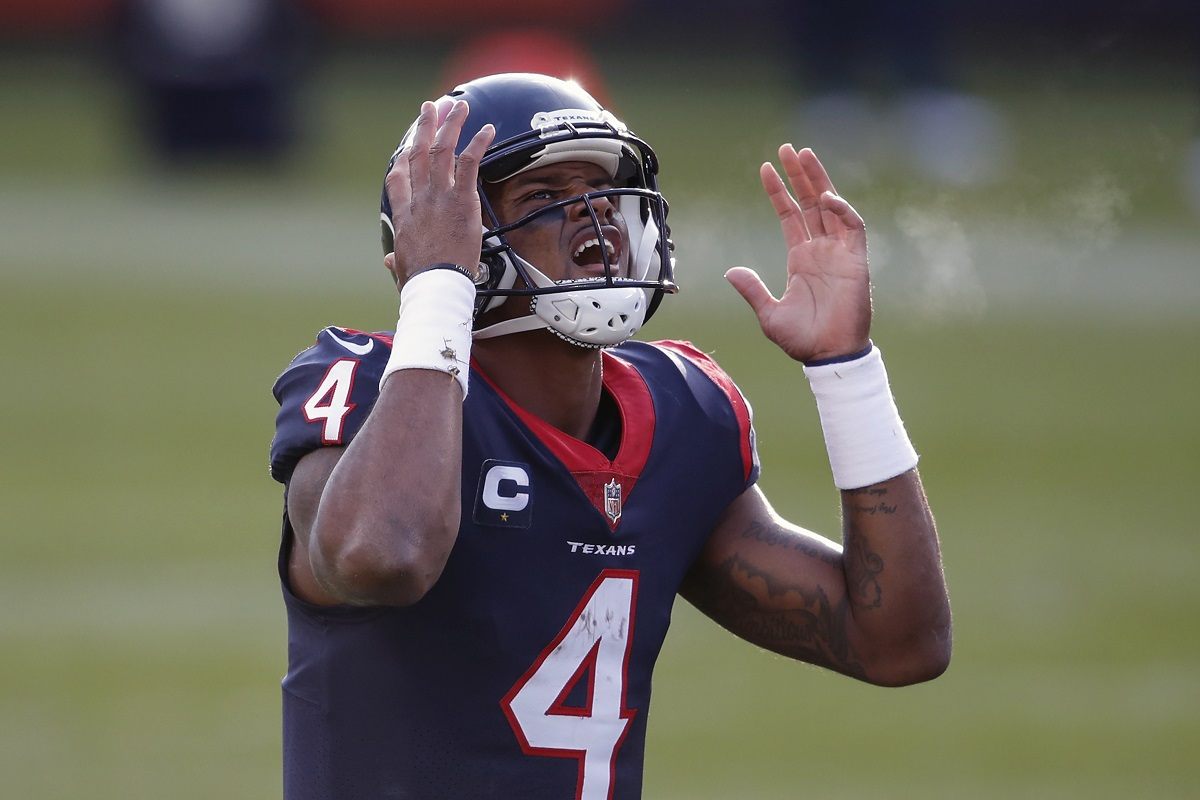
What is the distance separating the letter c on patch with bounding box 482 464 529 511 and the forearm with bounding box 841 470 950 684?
1.86 feet

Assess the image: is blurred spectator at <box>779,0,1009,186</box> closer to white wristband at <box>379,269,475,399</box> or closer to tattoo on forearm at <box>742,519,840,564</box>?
tattoo on forearm at <box>742,519,840,564</box>

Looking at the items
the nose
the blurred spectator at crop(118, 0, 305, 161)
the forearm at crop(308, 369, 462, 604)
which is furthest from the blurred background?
the forearm at crop(308, 369, 462, 604)

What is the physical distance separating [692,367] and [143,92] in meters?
14.1

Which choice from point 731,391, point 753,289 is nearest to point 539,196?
point 753,289

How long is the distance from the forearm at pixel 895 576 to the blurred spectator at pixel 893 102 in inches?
443

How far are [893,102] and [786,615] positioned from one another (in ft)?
43.8

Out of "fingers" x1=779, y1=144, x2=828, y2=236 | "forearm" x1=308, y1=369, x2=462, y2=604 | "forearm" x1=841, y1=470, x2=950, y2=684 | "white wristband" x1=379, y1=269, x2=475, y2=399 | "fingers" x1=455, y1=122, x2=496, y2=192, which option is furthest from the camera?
"fingers" x1=779, y1=144, x2=828, y2=236

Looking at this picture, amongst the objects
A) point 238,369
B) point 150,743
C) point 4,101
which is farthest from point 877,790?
point 4,101

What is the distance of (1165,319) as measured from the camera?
11.1m

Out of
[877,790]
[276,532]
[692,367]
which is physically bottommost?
[877,790]

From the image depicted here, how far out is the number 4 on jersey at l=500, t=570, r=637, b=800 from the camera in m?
2.48

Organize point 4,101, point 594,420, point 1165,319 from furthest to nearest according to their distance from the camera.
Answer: point 4,101, point 1165,319, point 594,420

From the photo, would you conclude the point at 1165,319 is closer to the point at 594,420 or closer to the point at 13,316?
the point at 13,316

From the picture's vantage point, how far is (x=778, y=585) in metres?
2.80
